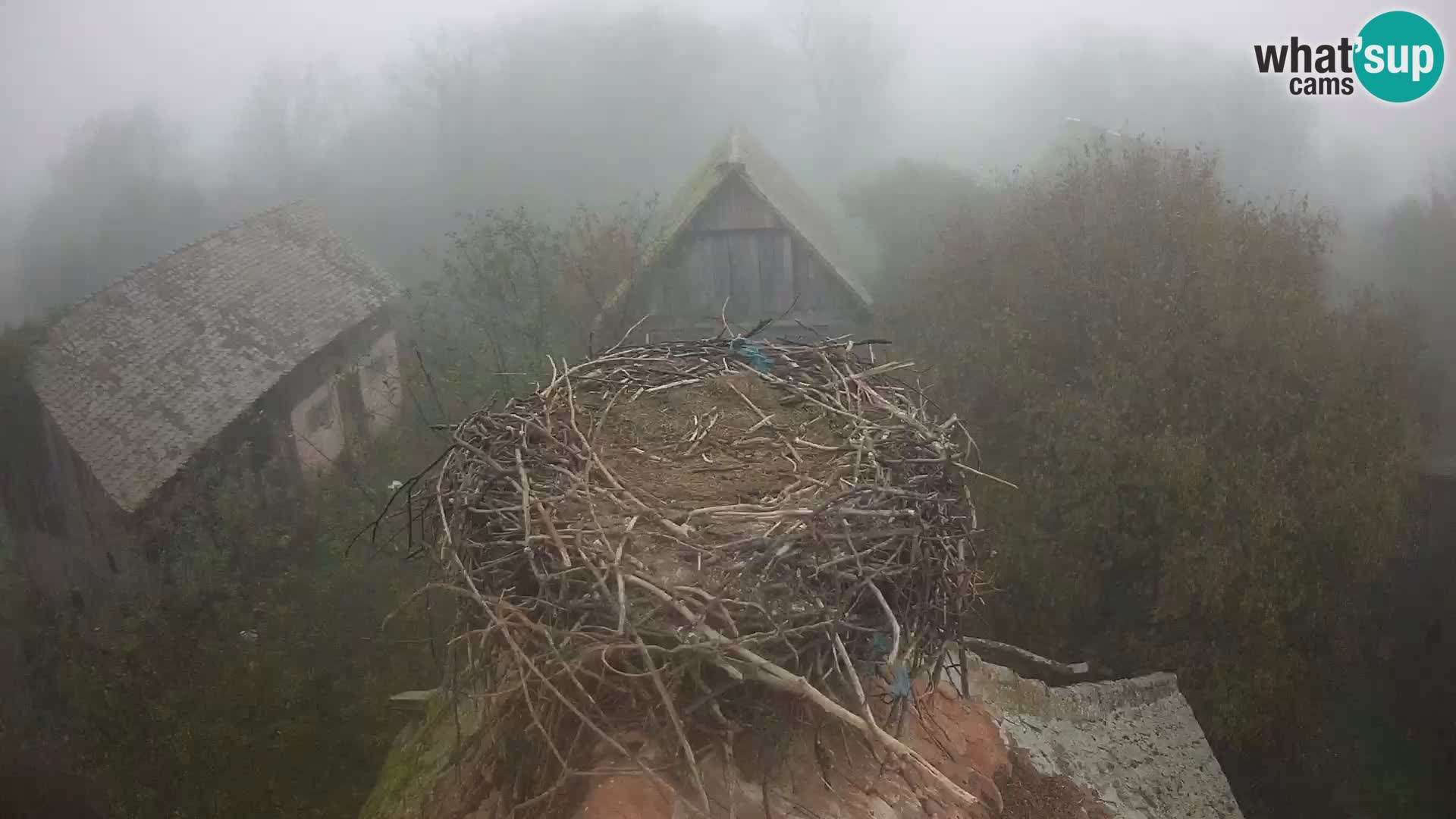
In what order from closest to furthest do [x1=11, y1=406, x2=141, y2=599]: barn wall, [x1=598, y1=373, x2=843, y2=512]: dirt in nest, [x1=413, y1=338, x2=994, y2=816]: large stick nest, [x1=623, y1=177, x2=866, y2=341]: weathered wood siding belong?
[x1=413, y1=338, x2=994, y2=816]: large stick nest → [x1=598, y1=373, x2=843, y2=512]: dirt in nest → [x1=623, y1=177, x2=866, y2=341]: weathered wood siding → [x1=11, y1=406, x2=141, y2=599]: barn wall

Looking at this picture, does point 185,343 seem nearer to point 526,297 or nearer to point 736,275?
point 526,297

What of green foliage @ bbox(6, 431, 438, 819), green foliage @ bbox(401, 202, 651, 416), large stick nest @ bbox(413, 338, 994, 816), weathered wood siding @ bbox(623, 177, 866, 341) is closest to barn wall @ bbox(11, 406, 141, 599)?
green foliage @ bbox(6, 431, 438, 819)

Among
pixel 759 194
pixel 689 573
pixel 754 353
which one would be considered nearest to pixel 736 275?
pixel 759 194

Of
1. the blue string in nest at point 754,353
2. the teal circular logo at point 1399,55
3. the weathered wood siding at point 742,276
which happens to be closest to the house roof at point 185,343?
the weathered wood siding at point 742,276

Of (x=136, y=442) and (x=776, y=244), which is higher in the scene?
(x=776, y=244)

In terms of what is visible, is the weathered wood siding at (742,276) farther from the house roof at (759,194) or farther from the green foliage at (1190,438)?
the green foliage at (1190,438)

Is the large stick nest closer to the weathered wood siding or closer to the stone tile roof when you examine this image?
the stone tile roof

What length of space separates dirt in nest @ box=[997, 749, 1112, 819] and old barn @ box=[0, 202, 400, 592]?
34.5ft

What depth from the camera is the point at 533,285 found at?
13.5 m

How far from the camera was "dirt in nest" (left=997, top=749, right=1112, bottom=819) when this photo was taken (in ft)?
11.3

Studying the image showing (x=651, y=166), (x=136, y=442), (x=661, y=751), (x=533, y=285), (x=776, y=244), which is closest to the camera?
(x=661, y=751)

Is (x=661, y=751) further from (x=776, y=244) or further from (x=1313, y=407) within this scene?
(x=1313, y=407)

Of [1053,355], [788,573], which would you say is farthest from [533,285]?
[788,573]

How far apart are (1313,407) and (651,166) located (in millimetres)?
23262
